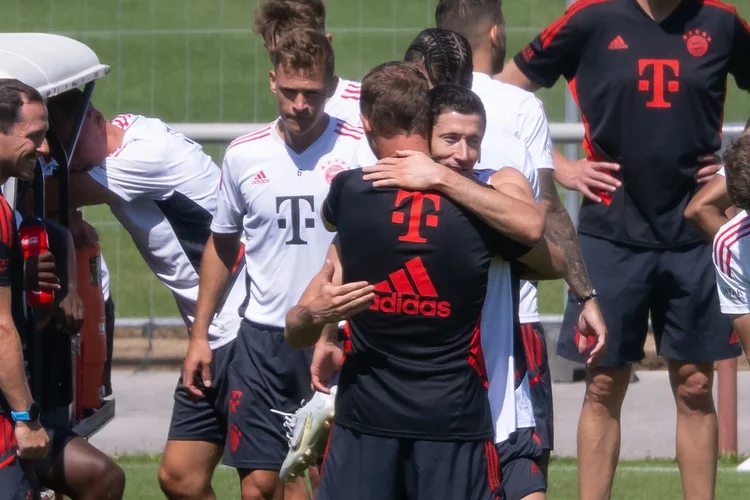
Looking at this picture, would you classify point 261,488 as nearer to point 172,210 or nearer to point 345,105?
point 172,210

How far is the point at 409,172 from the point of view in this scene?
4.25m

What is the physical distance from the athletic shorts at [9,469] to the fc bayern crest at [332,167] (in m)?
1.47

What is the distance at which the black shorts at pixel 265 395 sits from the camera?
570 cm

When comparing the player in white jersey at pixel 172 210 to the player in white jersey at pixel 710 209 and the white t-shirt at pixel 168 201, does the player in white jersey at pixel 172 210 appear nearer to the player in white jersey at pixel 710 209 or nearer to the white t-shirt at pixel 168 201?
the white t-shirt at pixel 168 201

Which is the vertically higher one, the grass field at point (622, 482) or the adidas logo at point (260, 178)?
the adidas logo at point (260, 178)

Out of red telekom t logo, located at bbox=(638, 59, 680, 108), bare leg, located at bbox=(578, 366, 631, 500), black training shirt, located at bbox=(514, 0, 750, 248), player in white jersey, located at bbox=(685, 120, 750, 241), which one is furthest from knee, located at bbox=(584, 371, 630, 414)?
red telekom t logo, located at bbox=(638, 59, 680, 108)

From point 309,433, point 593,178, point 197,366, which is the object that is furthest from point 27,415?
point 593,178

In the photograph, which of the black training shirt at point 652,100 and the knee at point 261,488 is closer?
the knee at point 261,488

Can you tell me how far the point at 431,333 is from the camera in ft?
14.1

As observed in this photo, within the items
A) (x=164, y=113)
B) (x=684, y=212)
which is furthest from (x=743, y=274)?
(x=164, y=113)

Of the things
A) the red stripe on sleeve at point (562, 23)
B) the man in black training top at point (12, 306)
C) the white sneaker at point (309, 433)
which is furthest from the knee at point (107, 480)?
the red stripe on sleeve at point (562, 23)

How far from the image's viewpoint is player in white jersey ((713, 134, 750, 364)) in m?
4.65

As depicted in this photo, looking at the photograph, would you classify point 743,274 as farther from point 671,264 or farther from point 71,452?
point 71,452

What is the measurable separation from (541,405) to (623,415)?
10.6 ft
